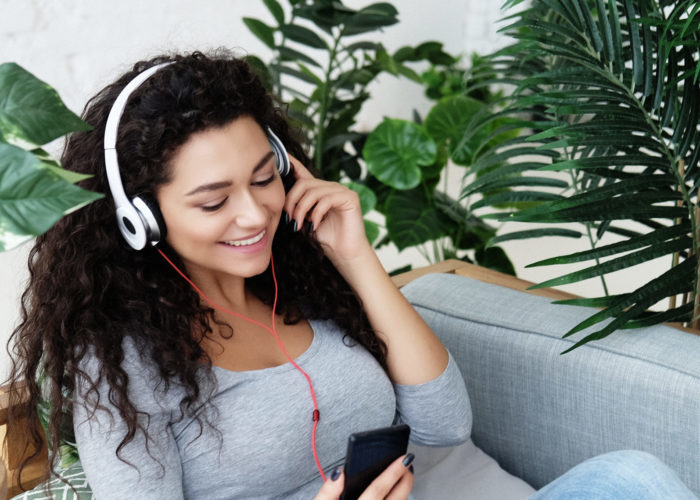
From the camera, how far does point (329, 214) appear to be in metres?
1.21

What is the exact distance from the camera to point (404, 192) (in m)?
2.05

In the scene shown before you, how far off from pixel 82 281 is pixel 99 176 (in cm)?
14

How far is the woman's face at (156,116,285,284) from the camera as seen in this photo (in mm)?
938

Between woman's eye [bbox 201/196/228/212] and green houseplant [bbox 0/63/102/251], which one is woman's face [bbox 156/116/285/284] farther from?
green houseplant [bbox 0/63/102/251]

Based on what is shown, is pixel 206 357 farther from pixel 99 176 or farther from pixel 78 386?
pixel 99 176

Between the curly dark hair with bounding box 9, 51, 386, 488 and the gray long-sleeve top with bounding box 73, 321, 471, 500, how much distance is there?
0.08 ft

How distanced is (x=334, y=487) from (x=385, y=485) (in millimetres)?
84

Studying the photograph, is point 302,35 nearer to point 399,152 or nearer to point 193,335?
point 399,152

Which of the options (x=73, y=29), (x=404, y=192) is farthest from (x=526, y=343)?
(x=73, y=29)

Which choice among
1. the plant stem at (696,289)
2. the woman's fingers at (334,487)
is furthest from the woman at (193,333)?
the plant stem at (696,289)

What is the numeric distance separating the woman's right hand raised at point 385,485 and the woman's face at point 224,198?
29cm

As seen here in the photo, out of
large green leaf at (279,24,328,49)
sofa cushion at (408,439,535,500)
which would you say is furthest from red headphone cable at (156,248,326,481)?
large green leaf at (279,24,328,49)

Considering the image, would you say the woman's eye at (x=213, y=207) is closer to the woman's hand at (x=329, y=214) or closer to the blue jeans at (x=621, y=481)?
the woman's hand at (x=329, y=214)

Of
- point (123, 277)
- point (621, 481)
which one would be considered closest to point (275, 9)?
point (123, 277)
